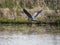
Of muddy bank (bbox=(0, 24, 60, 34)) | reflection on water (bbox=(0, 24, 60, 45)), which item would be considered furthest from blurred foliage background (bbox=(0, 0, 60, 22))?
reflection on water (bbox=(0, 24, 60, 45))

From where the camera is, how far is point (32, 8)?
18.9 m

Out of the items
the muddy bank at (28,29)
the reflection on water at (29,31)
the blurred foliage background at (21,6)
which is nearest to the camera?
the reflection on water at (29,31)

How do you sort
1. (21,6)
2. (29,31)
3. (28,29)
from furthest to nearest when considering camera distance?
(21,6) → (28,29) → (29,31)

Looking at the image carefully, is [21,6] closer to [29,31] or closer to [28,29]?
[28,29]

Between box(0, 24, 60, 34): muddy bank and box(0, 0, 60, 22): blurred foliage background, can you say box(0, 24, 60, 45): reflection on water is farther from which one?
box(0, 0, 60, 22): blurred foliage background

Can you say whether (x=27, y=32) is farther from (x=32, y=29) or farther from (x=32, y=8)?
(x=32, y=8)

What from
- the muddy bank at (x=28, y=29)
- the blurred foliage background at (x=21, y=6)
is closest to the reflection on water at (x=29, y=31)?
the muddy bank at (x=28, y=29)

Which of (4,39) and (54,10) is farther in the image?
(54,10)

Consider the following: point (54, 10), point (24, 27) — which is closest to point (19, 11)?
point (54, 10)

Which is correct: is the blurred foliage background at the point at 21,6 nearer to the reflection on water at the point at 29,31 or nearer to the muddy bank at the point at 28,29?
the muddy bank at the point at 28,29

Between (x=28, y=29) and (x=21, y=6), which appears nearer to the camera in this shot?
(x=28, y=29)

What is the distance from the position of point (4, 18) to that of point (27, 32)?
383 cm

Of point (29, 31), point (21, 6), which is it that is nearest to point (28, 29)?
point (29, 31)

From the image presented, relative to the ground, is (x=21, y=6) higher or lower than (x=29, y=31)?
lower
